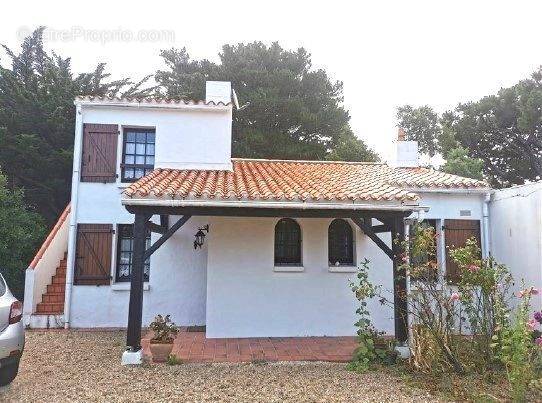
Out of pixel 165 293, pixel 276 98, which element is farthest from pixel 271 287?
pixel 276 98

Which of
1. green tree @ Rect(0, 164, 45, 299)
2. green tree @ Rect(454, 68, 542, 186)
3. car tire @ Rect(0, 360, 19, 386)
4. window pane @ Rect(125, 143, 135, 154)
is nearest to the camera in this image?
car tire @ Rect(0, 360, 19, 386)

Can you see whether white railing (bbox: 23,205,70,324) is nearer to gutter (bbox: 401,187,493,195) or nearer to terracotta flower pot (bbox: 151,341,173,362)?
terracotta flower pot (bbox: 151,341,173,362)

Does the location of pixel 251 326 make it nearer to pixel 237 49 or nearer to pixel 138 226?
pixel 138 226

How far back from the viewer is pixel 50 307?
408 inches

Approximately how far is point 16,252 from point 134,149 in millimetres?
5395

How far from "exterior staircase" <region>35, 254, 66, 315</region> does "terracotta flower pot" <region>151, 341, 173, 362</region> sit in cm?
488

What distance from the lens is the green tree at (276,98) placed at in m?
21.8

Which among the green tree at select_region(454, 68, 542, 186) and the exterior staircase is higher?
the green tree at select_region(454, 68, 542, 186)

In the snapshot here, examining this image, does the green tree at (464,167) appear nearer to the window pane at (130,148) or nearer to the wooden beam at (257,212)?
the wooden beam at (257,212)

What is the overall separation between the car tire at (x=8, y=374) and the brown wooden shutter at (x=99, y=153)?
580 centimetres

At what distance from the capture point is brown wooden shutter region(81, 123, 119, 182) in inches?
416

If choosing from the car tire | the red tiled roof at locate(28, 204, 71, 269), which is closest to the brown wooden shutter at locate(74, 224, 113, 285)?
the red tiled roof at locate(28, 204, 71, 269)

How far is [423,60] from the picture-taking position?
1627cm

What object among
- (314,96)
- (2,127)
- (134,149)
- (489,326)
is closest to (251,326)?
(489,326)
